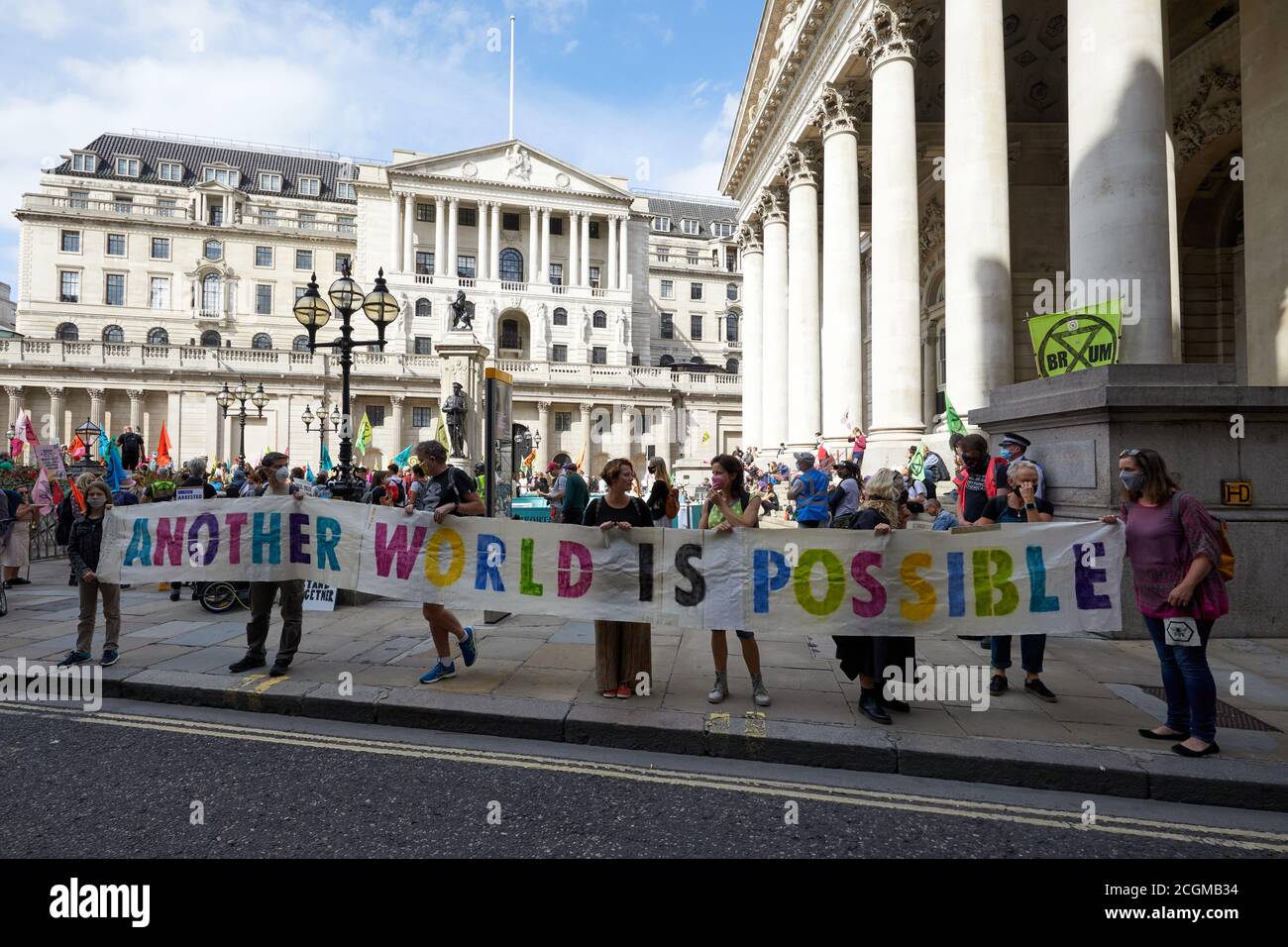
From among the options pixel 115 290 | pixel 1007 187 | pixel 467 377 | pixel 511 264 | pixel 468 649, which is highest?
pixel 511 264

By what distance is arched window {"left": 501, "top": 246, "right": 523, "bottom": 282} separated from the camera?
204 ft

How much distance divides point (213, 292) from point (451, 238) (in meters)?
26.1

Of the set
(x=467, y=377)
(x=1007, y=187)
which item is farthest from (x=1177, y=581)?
(x=467, y=377)

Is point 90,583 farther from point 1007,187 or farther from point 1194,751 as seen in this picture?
point 1007,187

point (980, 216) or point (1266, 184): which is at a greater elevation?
point (980, 216)

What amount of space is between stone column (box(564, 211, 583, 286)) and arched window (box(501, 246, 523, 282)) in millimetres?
4734

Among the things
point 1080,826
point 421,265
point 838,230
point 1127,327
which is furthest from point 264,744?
point 421,265

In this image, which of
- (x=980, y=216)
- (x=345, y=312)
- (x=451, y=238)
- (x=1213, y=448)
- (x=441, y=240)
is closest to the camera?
(x=1213, y=448)

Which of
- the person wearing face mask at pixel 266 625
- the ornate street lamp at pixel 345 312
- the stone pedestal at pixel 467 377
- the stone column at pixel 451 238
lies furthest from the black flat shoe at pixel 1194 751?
the stone column at pixel 451 238

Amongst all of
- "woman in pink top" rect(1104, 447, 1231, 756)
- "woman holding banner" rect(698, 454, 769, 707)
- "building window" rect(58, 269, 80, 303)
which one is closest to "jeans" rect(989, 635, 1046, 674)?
"woman in pink top" rect(1104, 447, 1231, 756)

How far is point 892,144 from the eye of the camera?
15.8 metres

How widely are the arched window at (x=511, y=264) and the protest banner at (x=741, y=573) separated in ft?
195

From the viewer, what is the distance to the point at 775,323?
27.9 metres

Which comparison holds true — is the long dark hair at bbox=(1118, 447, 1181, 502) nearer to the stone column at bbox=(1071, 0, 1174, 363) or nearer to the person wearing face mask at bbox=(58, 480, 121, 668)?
the stone column at bbox=(1071, 0, 1174, 363)
